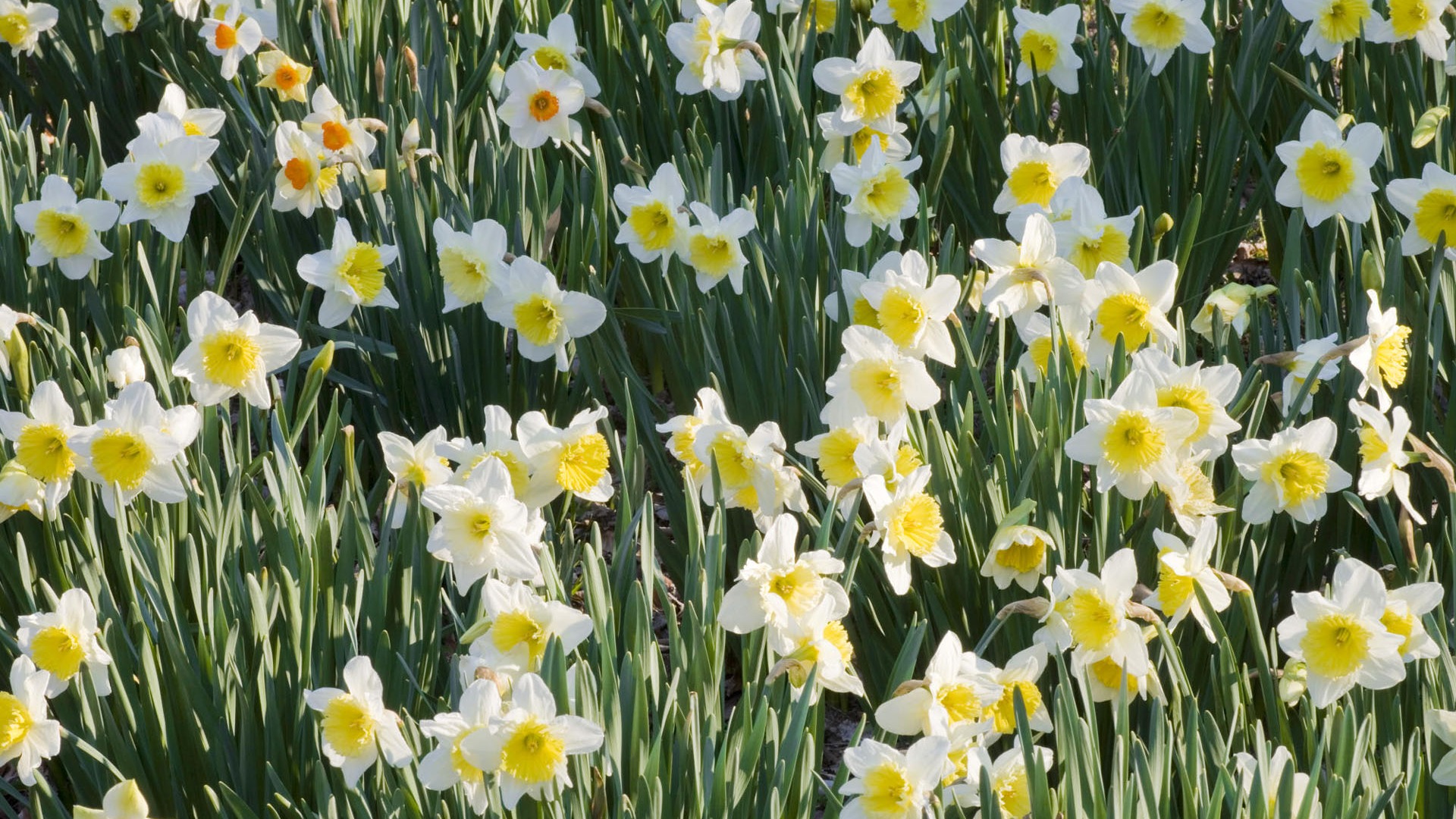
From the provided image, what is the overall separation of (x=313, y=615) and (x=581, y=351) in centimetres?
83

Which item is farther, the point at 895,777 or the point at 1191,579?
the point at 1191,579

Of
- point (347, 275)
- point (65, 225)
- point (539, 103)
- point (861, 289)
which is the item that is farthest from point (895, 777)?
point (65, 225)

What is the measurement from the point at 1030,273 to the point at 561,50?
1311 mm

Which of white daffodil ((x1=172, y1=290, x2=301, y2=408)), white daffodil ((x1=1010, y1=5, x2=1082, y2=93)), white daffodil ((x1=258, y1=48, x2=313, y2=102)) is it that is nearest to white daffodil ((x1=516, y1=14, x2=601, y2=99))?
white daffodil ((x1=258, y1=48, x2=313, y2=102))

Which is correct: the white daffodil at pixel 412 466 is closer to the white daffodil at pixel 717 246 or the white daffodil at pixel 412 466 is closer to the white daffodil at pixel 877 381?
the white daffodil at pixel 877 381

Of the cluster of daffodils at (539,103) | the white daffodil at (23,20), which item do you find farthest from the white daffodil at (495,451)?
the white daffodil at (23,20)

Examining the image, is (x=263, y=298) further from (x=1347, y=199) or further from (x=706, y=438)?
(x=1347, y=199)

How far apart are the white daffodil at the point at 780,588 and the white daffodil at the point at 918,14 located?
149 cm

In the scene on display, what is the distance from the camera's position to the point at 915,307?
1.86 meters

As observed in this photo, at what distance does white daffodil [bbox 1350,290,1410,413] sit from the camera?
5.60ft

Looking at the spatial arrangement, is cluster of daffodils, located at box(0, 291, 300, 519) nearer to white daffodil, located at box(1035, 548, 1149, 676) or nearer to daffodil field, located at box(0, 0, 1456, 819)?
daffodil field, located at box(0, 0, 1456, 819)

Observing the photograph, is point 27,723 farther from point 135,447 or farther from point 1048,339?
point 1048,339

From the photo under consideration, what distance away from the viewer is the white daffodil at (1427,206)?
2145 millimetres

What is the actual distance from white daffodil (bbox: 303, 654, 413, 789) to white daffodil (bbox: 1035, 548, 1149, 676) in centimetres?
77
